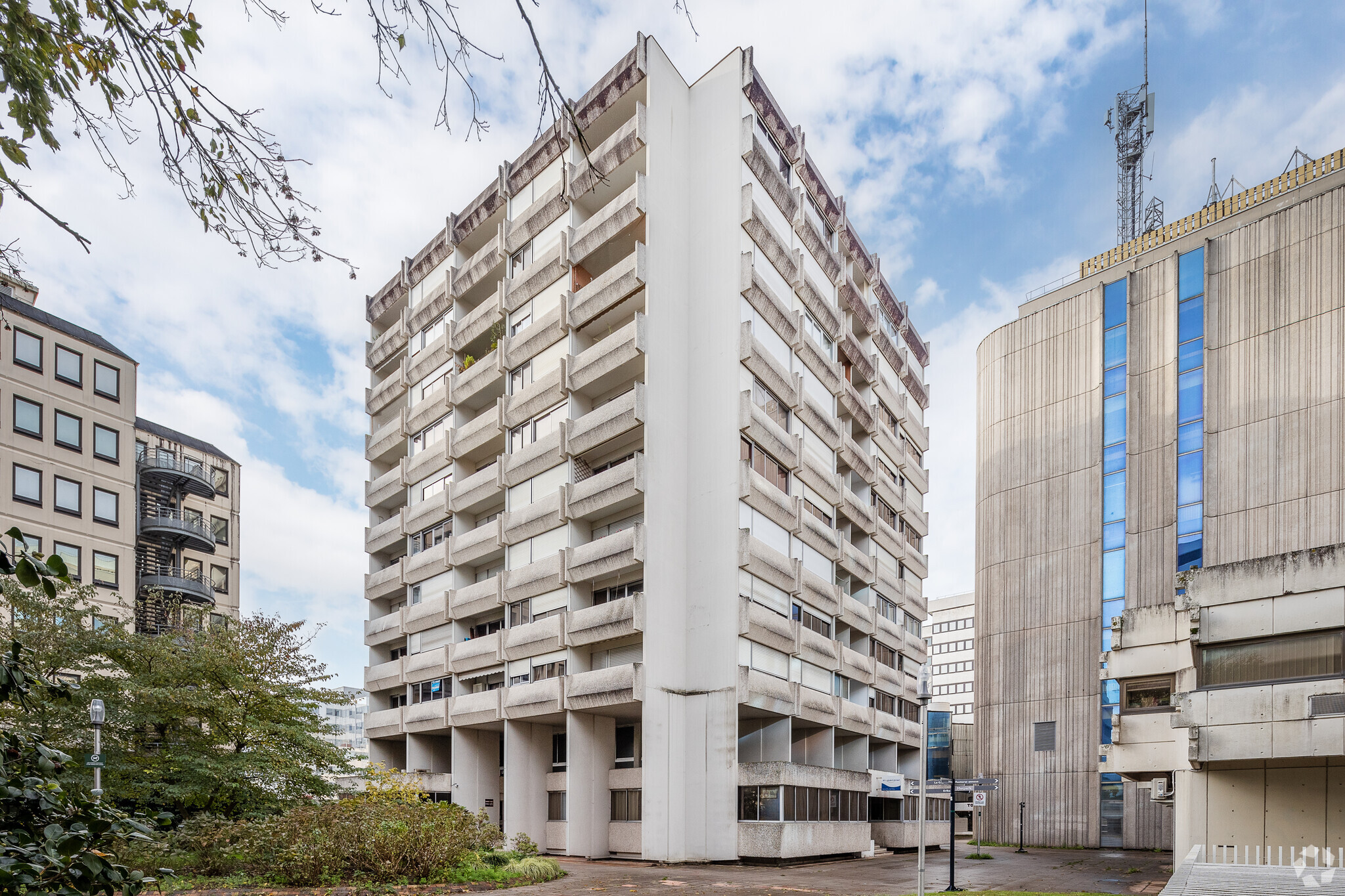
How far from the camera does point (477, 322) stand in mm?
45375

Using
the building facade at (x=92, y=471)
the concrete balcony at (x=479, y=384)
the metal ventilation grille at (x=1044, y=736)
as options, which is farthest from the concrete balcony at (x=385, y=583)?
the metal ventilation grille at (x=1044, y=736)

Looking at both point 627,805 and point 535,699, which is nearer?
point 627,805

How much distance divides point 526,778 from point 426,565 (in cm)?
1324

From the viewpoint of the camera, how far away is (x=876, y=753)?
50.2 metres

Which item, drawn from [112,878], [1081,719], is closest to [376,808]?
[112,878]

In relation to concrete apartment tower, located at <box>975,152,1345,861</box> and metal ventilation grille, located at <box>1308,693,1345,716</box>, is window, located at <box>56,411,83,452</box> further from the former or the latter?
metal ventilation grille, located at <box>1308,693,1345,716</box>

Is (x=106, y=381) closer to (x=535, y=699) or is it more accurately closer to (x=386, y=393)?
(x=386, y=393)

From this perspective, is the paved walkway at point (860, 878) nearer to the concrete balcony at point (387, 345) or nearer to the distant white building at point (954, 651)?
the concrete balcony at point (387, 345)

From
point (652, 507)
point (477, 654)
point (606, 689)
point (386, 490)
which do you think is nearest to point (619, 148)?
point (652, 507)

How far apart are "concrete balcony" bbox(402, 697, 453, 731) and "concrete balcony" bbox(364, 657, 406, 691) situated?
1.96 m

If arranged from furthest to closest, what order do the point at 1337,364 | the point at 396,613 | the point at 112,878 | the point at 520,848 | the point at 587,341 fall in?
the point at 396,613 → the point at 1337,364 → the point at 587,341 → the point at 520,848 → the point at 112,878

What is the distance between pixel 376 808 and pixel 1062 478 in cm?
4352

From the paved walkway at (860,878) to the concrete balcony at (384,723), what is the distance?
16890 mm

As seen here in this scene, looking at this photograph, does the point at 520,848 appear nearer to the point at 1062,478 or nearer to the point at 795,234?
the point at 795,234
